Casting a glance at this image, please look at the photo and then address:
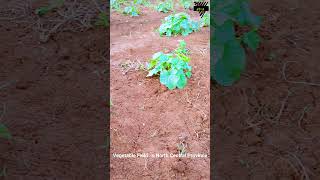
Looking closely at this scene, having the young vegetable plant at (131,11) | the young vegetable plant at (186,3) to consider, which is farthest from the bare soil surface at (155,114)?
the young vegetable plant at (186,3)

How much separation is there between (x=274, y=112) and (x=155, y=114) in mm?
520

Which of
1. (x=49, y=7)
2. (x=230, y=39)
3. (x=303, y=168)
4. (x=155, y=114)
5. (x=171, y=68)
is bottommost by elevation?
(x=303, y=168)

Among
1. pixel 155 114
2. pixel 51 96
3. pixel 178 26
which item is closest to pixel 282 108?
pixel 155 114

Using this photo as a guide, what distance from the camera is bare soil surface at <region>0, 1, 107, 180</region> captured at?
1786 millimetres

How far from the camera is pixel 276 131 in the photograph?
78.9 inches

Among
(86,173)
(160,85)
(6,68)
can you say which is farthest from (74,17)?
(86,173)

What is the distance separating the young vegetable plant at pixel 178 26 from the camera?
108 inches

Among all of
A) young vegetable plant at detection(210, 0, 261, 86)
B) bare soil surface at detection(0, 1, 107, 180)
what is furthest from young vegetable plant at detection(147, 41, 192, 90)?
bare soil surface at detection(0, 1, 107, 180)

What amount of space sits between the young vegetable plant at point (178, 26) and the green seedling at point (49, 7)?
2.11 feet

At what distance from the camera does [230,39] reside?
237cm

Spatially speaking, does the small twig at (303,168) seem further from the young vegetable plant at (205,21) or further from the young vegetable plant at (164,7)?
the young vegetable plant at (164,7)

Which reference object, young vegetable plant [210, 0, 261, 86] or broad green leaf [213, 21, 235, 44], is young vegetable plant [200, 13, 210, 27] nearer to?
young vegetable plant [210, 0, 261, 86]

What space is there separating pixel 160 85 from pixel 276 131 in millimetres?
567

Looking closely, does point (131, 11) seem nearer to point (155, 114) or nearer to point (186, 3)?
point (186, 3)
